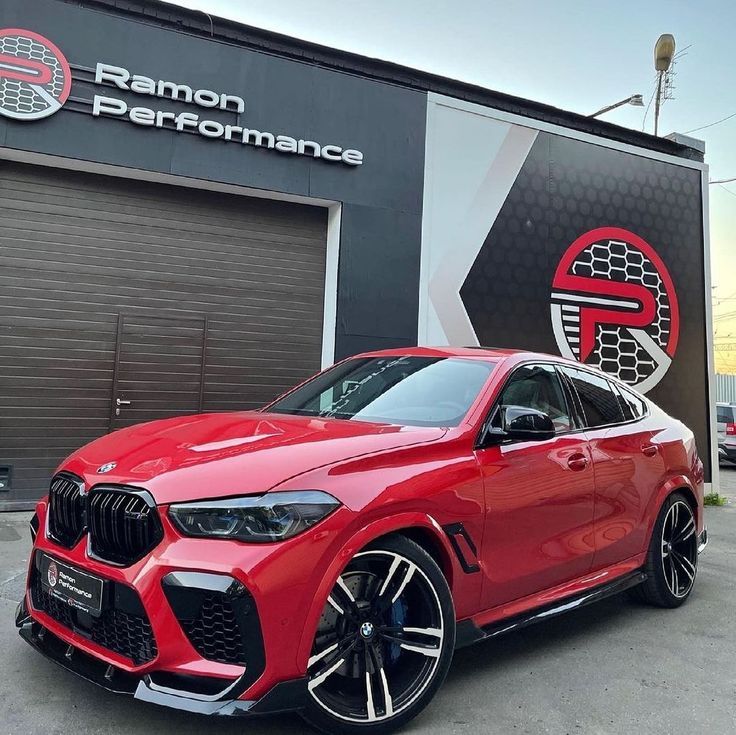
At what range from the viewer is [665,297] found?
10867mm

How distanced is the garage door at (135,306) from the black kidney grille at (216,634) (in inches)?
215

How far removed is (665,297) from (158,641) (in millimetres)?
10353

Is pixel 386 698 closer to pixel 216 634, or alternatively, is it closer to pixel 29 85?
pixel 216 634

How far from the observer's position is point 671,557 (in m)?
4.55

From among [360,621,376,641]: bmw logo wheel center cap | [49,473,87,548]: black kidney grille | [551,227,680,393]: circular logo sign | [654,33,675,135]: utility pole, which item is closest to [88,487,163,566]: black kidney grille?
[49,473,87,548]: black kidney grille

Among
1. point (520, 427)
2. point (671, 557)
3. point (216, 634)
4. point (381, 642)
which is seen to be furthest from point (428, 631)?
point (671, 557)

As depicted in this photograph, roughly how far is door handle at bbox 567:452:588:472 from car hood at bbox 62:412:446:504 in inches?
37.7

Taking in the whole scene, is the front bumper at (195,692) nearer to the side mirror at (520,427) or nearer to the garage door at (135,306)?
the side mirror at (520,427)

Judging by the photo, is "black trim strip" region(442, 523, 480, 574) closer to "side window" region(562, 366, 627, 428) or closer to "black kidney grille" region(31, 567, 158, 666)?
"black kidney grille" region(31, 567, 158, 666)

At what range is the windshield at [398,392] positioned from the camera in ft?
11.0

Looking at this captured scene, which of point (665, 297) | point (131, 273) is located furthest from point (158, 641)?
point (665, 297)

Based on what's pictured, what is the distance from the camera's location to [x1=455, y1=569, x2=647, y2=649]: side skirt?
9.82 feet

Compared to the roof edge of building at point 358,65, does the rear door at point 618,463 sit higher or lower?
lower

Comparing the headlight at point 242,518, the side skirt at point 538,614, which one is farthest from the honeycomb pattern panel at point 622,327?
the headlight at point 242,518
